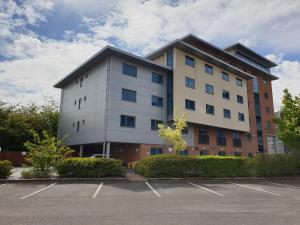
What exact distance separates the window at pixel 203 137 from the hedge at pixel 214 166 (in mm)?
11070

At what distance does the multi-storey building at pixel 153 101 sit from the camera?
1008 inches

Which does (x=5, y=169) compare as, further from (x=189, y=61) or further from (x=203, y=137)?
(x=203, y=137)

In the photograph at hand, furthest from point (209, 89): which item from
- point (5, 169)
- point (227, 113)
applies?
point (5, 169)

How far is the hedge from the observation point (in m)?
18.0

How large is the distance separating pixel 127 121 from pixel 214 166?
10449 mm

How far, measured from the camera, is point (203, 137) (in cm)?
3216

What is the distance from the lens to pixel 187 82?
98.0 ft

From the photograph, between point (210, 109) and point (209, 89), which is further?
point (209, 89)

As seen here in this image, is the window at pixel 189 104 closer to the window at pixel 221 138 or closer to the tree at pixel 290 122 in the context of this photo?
the window at pixel 221 138

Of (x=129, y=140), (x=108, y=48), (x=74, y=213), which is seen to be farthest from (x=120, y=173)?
(x=108, y=48)

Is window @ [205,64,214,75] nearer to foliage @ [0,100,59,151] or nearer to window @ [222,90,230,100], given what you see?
window @ [222,90,230,100]

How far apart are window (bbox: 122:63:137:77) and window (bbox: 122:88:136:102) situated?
192 cm

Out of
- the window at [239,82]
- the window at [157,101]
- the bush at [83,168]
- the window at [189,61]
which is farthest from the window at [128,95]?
the window at [239,82]

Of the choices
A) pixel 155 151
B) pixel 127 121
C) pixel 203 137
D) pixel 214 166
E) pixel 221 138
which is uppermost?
pixel 127 121
